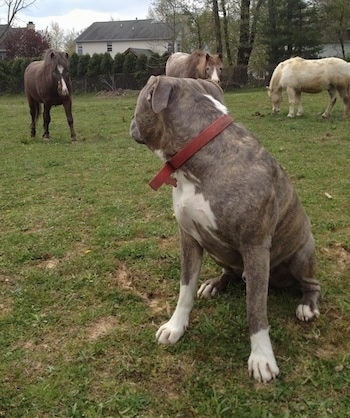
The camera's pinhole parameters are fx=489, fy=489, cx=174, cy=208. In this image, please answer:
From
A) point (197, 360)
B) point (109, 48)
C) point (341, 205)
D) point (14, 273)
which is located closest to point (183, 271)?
point (197, 360)

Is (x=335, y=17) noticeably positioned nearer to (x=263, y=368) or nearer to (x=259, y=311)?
(x=259, y=311)

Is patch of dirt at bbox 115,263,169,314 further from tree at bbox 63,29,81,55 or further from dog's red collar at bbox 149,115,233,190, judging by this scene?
tree at bbox 63,29,81,55

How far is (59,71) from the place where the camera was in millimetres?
10070

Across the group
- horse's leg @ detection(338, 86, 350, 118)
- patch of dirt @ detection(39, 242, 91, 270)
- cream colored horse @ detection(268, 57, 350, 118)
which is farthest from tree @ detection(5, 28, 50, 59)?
patch of dirt @ detection(39, 242, 91, 270)

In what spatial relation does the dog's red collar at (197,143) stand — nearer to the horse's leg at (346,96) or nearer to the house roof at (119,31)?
the horse's leg at (346,96)

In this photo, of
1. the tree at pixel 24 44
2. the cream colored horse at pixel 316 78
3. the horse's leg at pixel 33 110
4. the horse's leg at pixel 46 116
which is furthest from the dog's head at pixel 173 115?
the tree at pixel 24 44

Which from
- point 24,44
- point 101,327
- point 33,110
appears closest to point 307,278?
point 101,327

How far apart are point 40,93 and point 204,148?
8995 mm

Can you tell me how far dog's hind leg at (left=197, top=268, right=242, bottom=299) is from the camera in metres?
3.45

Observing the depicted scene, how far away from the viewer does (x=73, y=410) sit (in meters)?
2.41

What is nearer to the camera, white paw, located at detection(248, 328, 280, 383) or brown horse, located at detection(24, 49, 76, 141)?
white paw, located at detection(248, 328, 280, 383)

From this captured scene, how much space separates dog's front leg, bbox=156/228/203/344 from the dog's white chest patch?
0.28 meters

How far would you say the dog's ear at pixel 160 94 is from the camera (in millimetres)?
2320

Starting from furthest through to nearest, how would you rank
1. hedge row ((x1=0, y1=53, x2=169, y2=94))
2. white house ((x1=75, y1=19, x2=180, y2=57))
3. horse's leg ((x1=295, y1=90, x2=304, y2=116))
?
white house ((x1=75, y1=19, x2=180, y2=57)) < hedge row ((x1=0, y1=53, x2=169, y2=94)) < horse's leg ((x1=295, y1=90, x2=304, y2=116))
